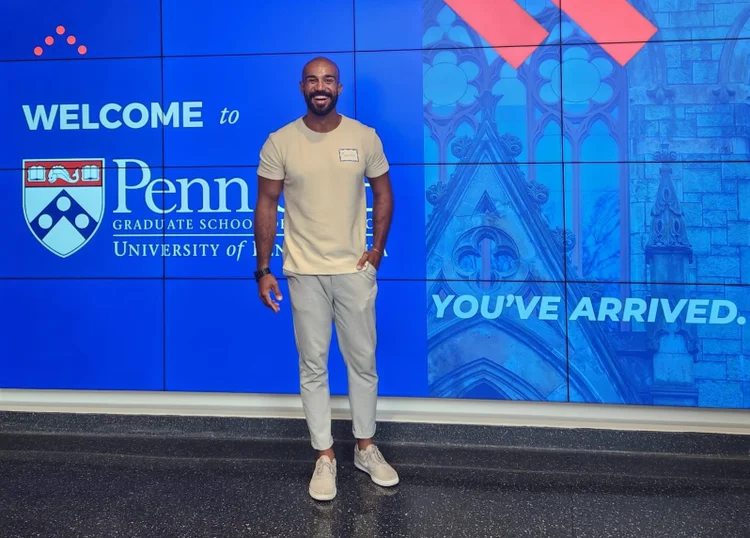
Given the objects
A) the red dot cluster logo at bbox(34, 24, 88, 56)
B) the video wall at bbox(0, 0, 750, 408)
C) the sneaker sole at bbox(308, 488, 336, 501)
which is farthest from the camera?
the red dot cluster logo at bbox(34, 24, 88, 56)

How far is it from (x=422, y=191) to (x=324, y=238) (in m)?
0.71

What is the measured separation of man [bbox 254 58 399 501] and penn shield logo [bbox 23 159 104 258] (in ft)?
3.73

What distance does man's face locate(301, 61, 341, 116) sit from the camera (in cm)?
225

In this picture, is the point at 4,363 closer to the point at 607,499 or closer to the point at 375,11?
the point at 375,11

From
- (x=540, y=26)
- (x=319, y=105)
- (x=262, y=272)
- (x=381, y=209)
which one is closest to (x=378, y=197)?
(x=381, y=209)

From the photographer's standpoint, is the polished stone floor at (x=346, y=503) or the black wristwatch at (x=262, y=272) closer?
the polished stone floor at (x=346, y=503)

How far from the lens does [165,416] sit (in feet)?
9.77

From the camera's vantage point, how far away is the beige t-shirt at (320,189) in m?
2.27

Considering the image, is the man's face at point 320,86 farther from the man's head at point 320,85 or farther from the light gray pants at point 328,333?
the light gray pants at point 328,333

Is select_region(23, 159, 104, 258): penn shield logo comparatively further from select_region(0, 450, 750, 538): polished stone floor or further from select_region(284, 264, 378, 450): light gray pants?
select_region(284, 264, 378, 450): light gray pants

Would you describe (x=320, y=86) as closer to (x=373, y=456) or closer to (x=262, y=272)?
(x=262, y=272)

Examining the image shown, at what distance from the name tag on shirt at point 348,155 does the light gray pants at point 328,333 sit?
0.40m

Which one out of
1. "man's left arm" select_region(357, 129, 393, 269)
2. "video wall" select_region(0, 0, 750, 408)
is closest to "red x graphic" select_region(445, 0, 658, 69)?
"video wall" select_region(0, 0, 750, 408)

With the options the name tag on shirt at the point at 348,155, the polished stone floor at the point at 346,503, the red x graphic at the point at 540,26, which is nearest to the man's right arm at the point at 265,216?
the name tag on shirt at the point at 348,155
